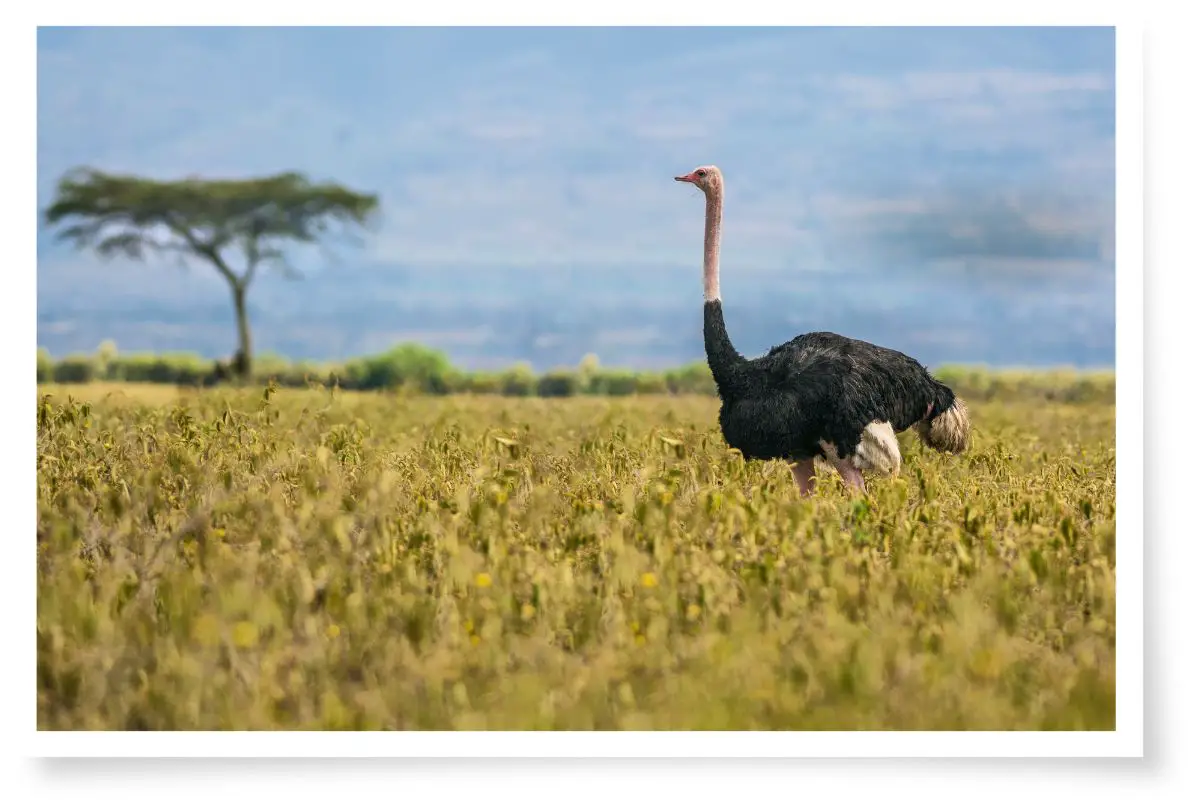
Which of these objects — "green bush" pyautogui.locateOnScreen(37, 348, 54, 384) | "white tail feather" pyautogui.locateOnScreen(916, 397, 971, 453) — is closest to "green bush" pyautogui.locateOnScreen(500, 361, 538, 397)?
"white tail feather" pyautogui.locateOnScreen(916, 397, 971, 453)

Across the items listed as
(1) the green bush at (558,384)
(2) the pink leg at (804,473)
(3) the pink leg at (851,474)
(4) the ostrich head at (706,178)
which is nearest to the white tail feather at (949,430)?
(2) the pink leg at (804,473)

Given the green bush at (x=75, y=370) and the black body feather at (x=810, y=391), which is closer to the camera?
the black body feather at (x=810, y=391)

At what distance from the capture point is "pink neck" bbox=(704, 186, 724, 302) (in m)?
Result: 7.27

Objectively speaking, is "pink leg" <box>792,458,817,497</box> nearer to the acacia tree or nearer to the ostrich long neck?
the ostrich long neck

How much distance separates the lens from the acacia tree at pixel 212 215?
714 cm

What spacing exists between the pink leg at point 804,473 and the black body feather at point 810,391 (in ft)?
0.82

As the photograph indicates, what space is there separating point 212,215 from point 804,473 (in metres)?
6.81

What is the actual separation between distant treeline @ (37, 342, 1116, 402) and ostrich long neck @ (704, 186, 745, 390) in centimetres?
201

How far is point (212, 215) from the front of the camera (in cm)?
1222

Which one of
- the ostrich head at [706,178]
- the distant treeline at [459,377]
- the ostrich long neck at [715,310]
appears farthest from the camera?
the distant treeline at [459,377]

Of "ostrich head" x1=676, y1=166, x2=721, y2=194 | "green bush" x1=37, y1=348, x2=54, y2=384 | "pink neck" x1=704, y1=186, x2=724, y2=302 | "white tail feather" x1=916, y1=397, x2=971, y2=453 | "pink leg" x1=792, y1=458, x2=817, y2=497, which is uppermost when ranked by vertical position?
"ostrich head" x1=676, y1=166, x2=721, y2=194

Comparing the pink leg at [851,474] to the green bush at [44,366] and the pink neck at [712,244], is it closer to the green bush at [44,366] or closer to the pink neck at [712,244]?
the pink neck at [712,244]
